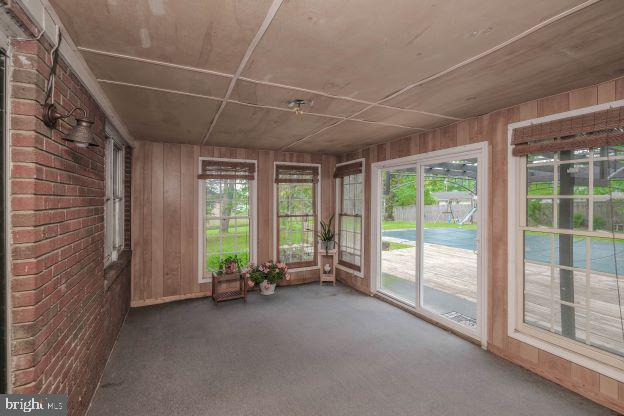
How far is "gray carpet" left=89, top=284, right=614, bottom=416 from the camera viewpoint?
2.23 meters

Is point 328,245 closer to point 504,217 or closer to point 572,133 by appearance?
point 504,217

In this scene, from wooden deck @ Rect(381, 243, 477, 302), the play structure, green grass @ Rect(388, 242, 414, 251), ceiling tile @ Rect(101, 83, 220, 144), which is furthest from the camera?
the play structure

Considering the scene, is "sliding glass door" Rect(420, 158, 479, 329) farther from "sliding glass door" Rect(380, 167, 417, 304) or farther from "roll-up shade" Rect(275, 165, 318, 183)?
"roll-up shade" Rect(275, 165, 318, 183)

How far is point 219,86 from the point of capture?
90.4 inches

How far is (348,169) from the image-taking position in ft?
17.5

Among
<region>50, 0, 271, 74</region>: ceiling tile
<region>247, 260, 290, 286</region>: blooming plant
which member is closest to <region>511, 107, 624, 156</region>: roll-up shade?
<region>50, 0, 271, 74</region>: ceiling tile

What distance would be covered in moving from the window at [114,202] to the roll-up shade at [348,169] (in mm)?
3503

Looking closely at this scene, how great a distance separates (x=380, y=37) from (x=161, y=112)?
2364 mm

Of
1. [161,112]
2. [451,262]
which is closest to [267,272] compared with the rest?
[161,112]

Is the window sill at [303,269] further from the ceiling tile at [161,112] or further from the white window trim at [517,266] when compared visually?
the white window trim at [517,266]

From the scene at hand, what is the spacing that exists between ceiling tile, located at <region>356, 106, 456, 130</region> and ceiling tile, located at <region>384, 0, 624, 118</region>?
0.18m

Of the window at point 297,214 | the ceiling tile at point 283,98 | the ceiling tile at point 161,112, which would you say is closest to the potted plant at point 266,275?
the window at point 297,214

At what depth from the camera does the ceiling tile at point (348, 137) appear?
3.55 m

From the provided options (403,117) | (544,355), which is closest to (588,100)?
(403,117)
